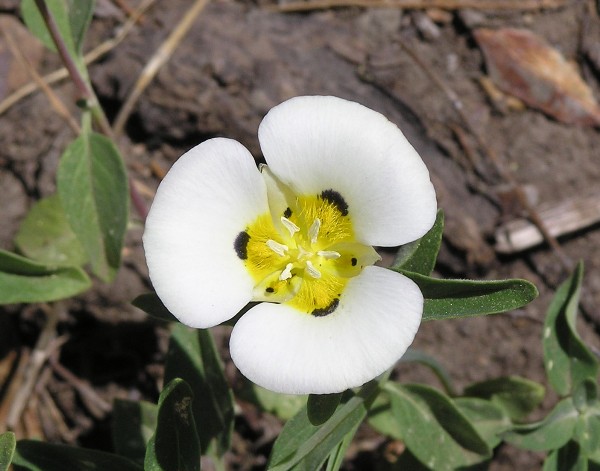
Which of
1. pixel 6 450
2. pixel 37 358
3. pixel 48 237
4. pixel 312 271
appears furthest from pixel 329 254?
pixel 37 358

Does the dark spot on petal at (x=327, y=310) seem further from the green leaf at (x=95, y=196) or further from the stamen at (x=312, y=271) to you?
the green leaf at (x=95, y=196)

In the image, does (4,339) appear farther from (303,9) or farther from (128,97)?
(303,9)

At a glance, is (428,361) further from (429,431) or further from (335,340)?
(335,340)

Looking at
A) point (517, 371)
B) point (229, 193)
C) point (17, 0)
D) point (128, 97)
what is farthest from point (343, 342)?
point (17, 0)

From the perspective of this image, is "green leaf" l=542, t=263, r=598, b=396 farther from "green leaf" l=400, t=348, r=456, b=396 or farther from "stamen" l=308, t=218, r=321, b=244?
"stamen" l=308, t=218, r=321, b=244

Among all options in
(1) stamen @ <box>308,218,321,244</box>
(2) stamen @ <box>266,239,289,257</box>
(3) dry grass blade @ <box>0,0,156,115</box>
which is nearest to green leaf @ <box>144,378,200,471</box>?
(2) stamen @ <box>266,239,289,257</box>

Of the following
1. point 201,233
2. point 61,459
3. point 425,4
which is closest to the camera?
point 201,233

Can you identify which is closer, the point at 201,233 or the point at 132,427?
the point at 201,233
